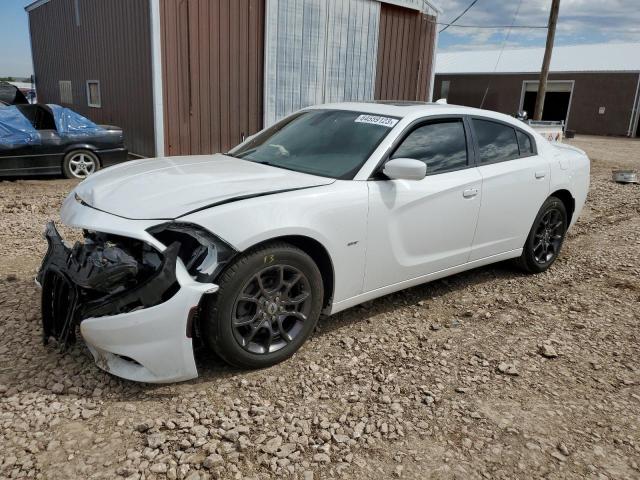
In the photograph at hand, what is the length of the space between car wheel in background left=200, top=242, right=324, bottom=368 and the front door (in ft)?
1.75

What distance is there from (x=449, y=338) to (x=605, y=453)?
1298 mm

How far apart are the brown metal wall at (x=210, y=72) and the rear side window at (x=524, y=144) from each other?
741 cm

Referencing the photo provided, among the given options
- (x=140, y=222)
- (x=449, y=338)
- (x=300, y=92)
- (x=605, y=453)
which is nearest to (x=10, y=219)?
(x=140, y=222)

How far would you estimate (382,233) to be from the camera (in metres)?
3.53

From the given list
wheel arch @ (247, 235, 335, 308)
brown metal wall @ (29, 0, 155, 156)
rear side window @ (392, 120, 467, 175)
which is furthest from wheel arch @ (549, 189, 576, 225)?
brown metal wall @ (29, 0, 155, 156)

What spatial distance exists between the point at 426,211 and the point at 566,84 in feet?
106

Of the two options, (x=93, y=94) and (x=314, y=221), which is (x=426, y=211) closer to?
(x=314, y=221)

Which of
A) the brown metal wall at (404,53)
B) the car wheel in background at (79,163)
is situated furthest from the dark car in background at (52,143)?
the brown metal wall at (404,53)

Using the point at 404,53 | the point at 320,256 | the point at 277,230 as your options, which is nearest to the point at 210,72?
the point at 404,53

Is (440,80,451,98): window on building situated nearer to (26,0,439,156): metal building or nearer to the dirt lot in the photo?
(26,0,439,156): metal building

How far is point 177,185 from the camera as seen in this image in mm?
3148

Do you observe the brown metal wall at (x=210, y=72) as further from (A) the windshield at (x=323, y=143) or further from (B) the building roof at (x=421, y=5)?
(A) the windshield at (x=323, y=143)

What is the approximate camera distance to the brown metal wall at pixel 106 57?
34.6ft

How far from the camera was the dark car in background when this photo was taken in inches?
333
